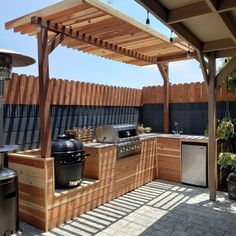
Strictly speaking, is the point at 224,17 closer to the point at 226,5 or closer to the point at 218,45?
the point at 226,5

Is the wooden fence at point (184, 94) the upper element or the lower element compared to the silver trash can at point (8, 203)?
upper

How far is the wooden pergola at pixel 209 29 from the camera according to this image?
290 centimetres

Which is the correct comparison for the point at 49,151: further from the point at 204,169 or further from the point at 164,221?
the point at 204,169

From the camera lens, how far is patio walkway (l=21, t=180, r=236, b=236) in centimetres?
354

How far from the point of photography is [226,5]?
278cm

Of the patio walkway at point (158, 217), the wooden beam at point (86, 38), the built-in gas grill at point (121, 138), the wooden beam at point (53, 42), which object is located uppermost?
the wooden beam at point (86, 38)

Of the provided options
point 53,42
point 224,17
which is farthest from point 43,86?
point 224,17

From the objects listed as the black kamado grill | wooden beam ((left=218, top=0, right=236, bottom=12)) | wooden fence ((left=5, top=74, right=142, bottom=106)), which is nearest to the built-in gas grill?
wooden fence ((left=5, top=74, right=142, bottom=106))

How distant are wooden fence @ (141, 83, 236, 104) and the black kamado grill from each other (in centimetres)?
336

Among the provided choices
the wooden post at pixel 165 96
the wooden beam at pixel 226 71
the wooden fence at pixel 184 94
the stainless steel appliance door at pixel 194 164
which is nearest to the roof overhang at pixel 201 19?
the wooden beam at pixel 226 71

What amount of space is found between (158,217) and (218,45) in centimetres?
→ 288

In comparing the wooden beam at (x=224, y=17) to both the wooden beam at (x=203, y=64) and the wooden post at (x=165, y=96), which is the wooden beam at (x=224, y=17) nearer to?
the wooden beam at (x=203, y=64)

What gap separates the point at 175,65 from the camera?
682 centimetres

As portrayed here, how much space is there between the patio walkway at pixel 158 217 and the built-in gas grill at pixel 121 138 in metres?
0.84
